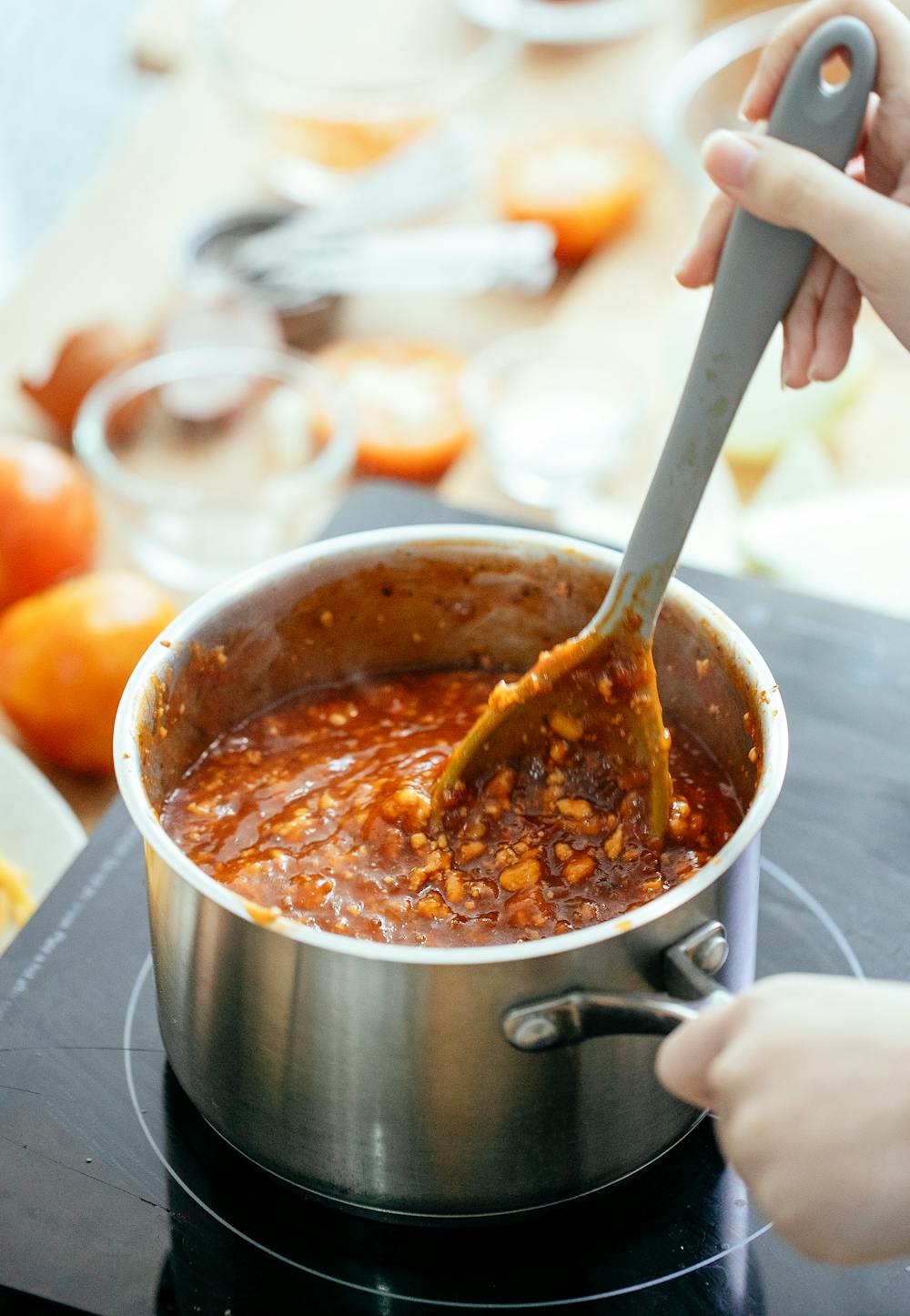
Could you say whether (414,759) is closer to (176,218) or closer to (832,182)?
(832,182)

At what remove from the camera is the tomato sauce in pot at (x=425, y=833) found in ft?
2.66

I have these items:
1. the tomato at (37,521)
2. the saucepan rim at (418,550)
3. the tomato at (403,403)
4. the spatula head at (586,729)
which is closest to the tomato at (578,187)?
the tomato at (403,403)

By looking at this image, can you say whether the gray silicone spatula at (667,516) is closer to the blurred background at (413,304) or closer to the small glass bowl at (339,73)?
the blurred background at (413,304)

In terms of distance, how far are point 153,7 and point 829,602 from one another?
171cm

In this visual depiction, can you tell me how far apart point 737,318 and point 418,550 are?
0.28 meters

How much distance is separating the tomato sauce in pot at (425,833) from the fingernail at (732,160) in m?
0.33

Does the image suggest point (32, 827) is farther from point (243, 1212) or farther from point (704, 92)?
point (704, 92)

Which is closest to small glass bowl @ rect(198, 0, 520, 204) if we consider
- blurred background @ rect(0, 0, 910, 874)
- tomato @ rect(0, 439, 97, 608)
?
blurred background @ rect(0, 0, 910, 874)

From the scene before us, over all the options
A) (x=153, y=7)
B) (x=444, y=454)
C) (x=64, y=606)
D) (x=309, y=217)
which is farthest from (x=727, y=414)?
(x=153, y=7)

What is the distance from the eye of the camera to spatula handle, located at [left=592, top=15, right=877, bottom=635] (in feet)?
2.66

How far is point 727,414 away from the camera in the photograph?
0.82m

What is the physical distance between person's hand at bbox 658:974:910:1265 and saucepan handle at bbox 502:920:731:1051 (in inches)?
3.8

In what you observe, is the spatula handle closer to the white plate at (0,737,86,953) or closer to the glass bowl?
the white plate at (0,737,86,953)

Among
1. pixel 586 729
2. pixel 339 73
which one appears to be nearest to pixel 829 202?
pixel 586 729
